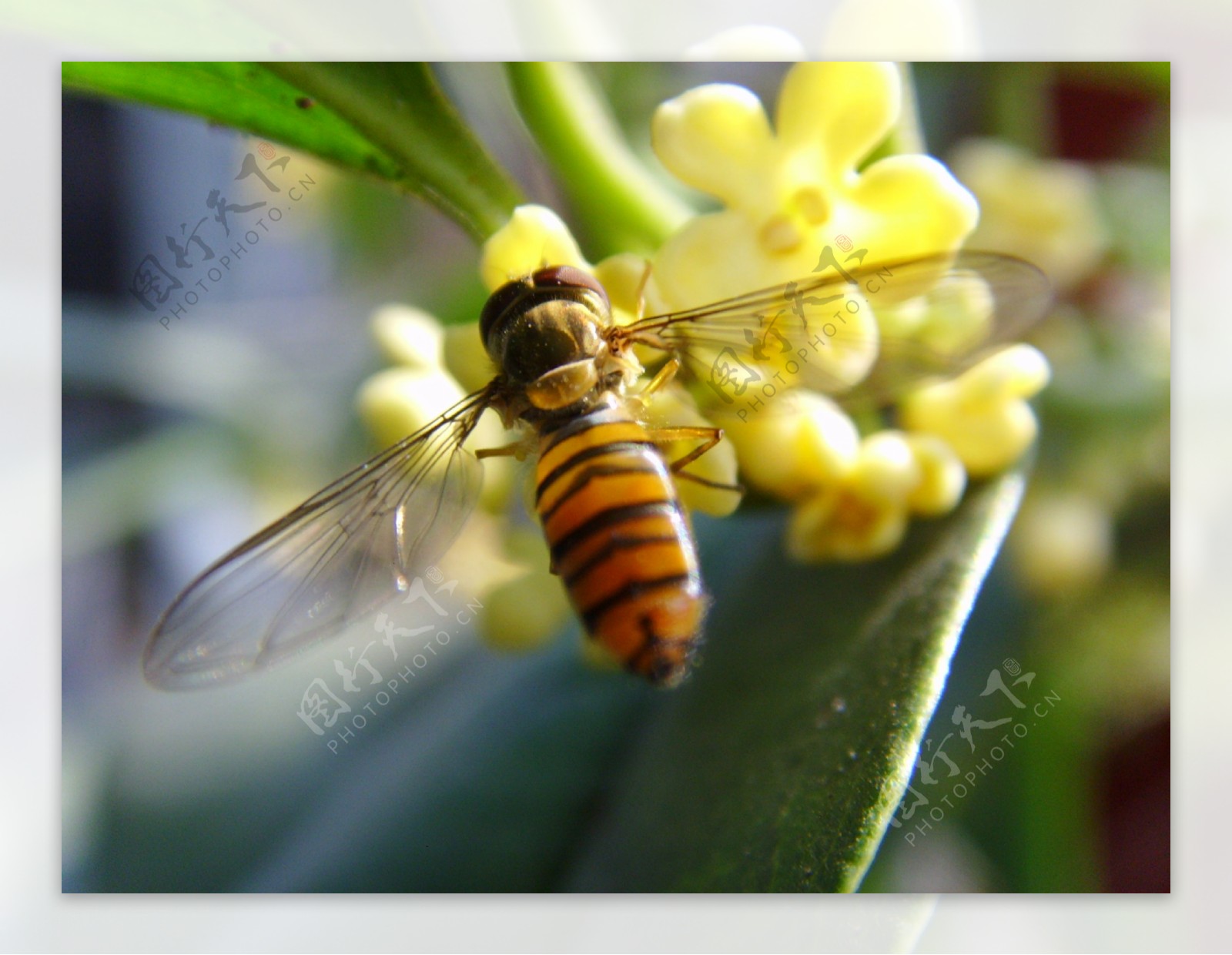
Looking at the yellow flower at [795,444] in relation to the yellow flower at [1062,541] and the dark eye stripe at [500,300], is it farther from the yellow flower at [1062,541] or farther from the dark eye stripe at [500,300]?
the yellow flower at [1062,541]

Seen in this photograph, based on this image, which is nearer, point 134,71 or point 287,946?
point 134,71

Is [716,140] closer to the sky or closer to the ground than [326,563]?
closer to the sky

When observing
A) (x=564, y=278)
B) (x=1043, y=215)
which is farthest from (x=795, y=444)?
(x=1043, y=215)

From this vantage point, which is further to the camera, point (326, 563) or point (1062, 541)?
point (1062, 541)

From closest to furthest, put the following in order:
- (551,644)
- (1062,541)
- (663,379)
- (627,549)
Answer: (627,549)
(663,379)
(1062,541)
(551,644)

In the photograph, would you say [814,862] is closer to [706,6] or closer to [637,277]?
[637,277]

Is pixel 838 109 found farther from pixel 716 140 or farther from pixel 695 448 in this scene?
pixel 695 448

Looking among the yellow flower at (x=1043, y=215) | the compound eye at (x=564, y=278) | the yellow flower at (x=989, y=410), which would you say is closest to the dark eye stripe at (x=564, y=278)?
the compound eye at (x=564, y=278)

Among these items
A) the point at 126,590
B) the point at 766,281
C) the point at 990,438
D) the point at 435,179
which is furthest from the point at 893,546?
the point at 126,590
